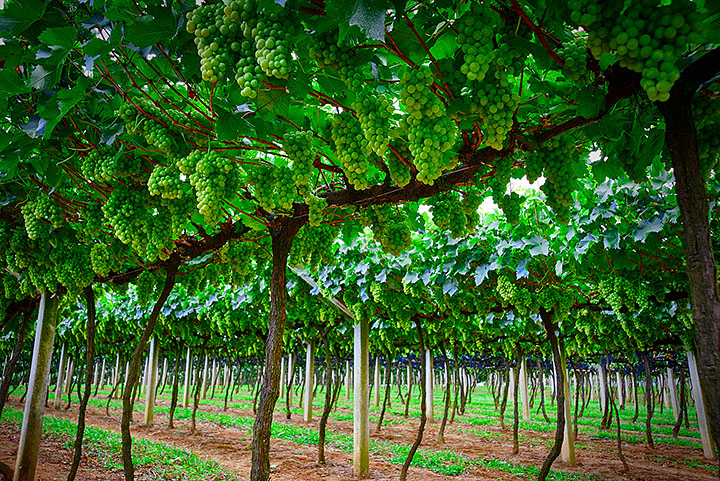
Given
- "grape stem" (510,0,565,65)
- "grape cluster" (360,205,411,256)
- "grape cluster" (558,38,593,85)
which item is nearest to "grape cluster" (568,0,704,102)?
"grape stem" (510,0,565,65)

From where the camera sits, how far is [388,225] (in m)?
3.46

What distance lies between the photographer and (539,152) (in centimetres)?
246

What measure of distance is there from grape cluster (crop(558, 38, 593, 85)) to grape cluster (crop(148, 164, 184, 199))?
84.6 inches

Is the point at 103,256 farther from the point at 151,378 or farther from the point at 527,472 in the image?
the point at 151,378

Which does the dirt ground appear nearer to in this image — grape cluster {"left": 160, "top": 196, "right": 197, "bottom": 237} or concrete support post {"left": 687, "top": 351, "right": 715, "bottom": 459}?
concrete support post {"left": 687, "top": 351, "right": 715, "bottom": 459}

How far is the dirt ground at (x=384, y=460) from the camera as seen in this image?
7.84 m

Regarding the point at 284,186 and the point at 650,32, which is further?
the point at 284,186

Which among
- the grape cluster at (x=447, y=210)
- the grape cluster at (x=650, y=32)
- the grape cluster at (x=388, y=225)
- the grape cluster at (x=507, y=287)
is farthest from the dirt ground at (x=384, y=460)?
the grape cluster at (x=650, y=32)

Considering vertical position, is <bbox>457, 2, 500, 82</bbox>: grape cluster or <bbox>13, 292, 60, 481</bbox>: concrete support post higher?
<bbox>457, 2, 500, 82</bbox>: grape cluster

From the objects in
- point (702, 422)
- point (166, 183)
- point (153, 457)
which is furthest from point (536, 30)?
point (702, 422)

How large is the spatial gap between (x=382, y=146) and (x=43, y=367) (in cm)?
653

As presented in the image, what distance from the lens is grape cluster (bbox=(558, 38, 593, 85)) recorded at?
1769 mm

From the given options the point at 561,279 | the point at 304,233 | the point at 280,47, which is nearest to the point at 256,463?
the point at 304,233

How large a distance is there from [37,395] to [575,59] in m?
7.27
